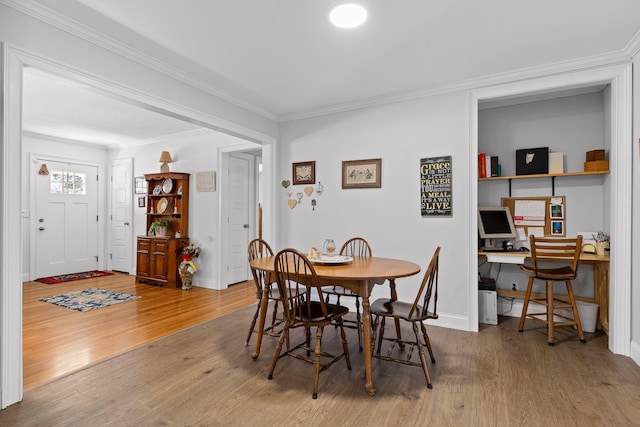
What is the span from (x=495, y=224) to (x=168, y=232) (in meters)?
4.81

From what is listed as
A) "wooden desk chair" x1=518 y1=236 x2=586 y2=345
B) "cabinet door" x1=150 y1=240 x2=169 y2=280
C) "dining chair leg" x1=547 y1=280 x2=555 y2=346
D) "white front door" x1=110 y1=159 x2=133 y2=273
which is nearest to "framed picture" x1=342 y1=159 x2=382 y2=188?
"wooden desk chair" x1=518 y1=236 x2=586 y2=345

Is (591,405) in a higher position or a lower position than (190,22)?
lower

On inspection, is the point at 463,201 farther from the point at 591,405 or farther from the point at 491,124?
the point at 591,405

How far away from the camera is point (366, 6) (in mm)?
2156

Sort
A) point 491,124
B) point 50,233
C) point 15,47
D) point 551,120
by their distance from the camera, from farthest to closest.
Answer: point 50,233 < point 491,124 < point 551,120 < point 15,47

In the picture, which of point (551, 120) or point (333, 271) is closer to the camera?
point (333, 271)

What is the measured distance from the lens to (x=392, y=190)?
380 centimetres

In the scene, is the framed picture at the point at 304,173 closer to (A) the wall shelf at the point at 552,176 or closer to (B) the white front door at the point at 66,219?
(A) the wall shelf at the point at 552,176

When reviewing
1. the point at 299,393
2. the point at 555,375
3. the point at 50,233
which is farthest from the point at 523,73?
the point at 50,233

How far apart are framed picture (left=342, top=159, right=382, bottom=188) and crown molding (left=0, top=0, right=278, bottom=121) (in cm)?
151

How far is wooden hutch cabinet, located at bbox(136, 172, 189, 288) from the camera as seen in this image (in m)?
5.32

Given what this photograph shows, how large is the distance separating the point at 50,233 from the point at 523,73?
742 centimetres

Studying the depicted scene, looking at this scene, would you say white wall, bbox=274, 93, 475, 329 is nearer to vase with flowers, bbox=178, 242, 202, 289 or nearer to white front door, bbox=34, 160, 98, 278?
vase with flowers, bbox=178, 242, 202, 289

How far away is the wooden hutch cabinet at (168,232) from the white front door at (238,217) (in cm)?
78
